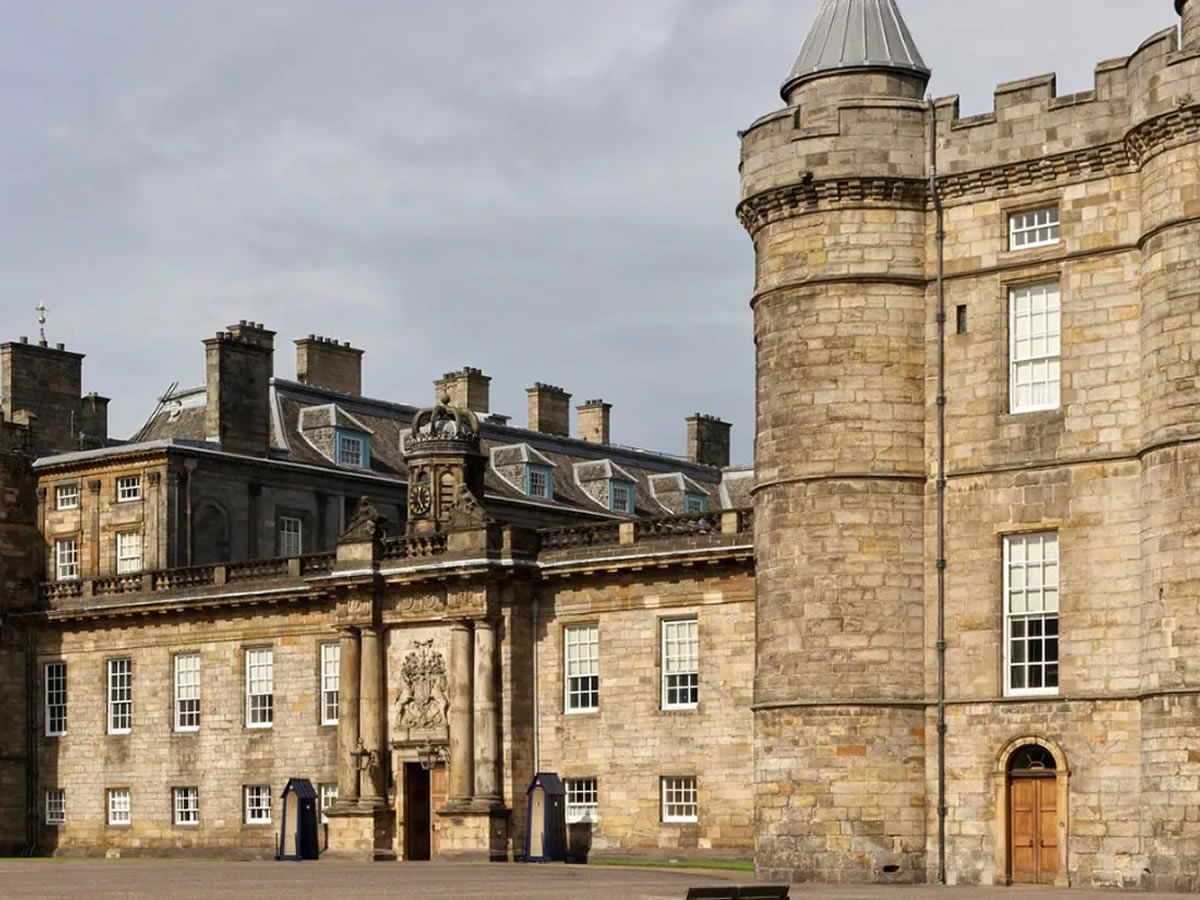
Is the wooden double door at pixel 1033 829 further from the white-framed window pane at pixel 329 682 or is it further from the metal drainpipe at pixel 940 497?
the white-framed window pane at pixel 329 682

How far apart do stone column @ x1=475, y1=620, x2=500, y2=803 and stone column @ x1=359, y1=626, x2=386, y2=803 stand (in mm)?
2904

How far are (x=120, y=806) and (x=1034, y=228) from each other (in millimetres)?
31495

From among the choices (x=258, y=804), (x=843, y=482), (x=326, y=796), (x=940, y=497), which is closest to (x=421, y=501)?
(x=326, y=796)

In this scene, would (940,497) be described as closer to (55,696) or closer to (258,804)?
(258,804)

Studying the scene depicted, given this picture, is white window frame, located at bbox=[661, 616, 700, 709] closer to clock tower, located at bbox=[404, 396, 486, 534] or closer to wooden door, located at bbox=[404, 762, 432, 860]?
clock tower, located at bbox=[404, 396, 486, 534]

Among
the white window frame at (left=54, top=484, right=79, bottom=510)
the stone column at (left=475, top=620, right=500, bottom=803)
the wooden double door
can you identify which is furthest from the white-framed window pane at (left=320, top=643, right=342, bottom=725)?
the wooden double door

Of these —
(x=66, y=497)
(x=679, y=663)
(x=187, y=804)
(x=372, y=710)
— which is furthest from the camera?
(x=66, y=497)

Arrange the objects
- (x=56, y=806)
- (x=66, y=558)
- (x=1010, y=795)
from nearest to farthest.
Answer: (x=1010, y=795)
(x=56, y=806)
(x=66, y=558)

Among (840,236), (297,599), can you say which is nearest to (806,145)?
(840,236)

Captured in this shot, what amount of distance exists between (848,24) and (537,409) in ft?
120

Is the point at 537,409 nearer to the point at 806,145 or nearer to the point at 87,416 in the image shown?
the point at 87,416

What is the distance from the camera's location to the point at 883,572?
130 feet

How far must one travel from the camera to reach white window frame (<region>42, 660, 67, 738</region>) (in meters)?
63.0

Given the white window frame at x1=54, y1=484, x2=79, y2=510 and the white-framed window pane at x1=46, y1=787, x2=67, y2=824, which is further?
the white window frame at x1=54, y1=484, x2=79, y2=510
